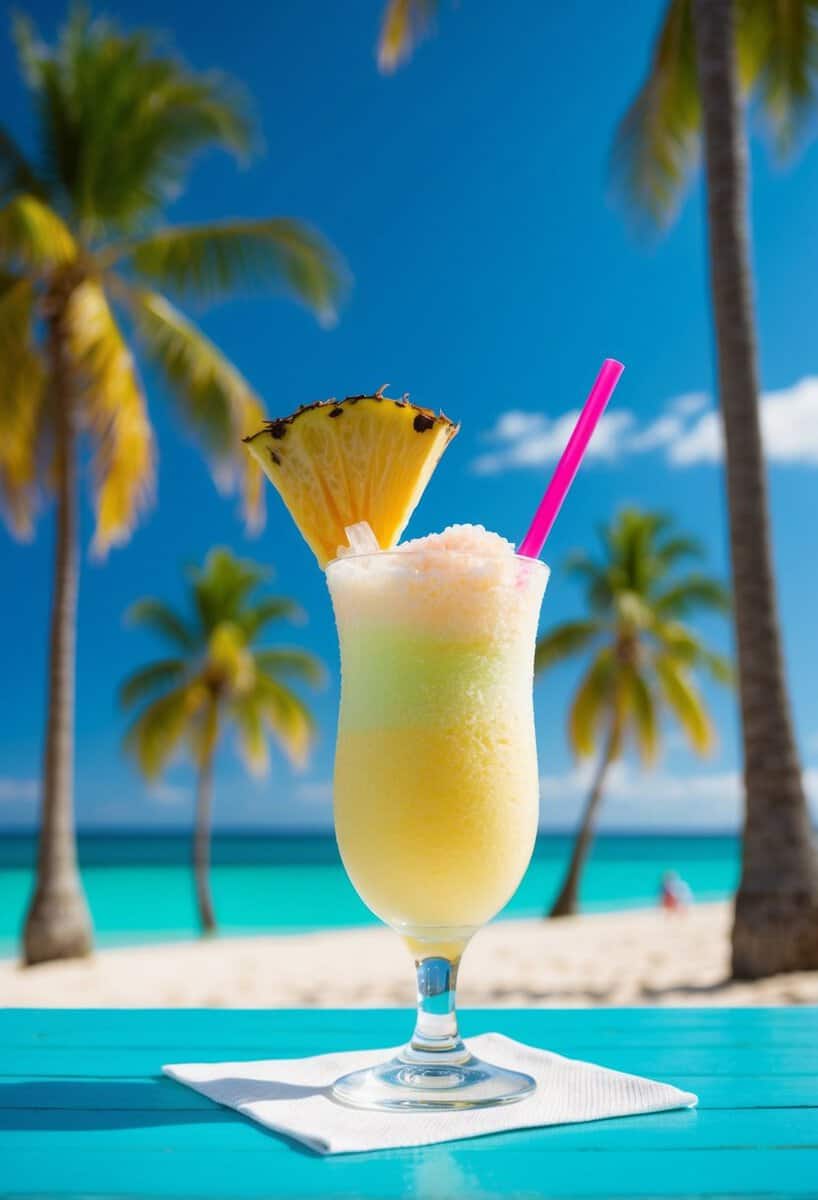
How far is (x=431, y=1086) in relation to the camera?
133 cm

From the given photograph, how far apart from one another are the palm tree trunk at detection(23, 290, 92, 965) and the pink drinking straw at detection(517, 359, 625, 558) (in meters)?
10.1

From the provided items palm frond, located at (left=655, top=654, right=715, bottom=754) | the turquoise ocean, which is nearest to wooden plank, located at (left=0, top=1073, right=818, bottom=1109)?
palm frond, located at (left=655, top=654, right=715, bottom=754)

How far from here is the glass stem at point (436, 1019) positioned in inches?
53.9

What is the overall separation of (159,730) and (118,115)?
10.3 meters

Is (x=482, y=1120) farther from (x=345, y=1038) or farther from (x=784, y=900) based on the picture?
(x=784, y=900)

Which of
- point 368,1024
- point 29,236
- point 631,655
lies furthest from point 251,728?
point 368,1024

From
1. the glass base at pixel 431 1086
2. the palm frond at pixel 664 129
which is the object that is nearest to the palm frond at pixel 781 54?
the palm frond at pixel 664 129

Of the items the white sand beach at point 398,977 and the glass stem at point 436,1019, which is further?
the white sand beach at point 398,977

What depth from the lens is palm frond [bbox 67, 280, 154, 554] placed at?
1076 centimetres

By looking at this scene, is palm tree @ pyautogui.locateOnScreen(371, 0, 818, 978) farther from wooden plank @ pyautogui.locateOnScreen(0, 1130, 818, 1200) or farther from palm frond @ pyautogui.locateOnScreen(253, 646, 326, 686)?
palm frond @ pyautogui.locateOnScreen(253, 646, 326, 686)

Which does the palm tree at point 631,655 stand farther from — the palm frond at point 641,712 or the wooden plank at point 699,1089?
the wooden plank at point 699,1089

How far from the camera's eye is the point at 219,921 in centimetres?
3272

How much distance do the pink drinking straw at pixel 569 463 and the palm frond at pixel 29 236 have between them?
9.46 metres

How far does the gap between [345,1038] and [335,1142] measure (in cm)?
52
